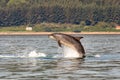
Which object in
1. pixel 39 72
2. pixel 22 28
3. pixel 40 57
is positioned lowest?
pixel 22 28

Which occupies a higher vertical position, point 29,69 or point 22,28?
point 29,69

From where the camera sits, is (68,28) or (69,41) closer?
(69,41)

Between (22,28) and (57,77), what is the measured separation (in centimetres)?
16602

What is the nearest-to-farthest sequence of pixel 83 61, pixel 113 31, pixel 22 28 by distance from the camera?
pixel 83 61, pixel 113 31, pixel 22 28

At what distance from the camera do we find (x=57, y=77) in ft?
100

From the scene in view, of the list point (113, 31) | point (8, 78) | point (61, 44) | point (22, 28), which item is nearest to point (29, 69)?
point (8, 78)

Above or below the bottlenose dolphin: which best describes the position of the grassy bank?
below

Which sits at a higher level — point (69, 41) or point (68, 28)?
point (69, 41)

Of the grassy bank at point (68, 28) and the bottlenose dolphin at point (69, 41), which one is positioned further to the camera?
the grassy bank at point (68, 28)

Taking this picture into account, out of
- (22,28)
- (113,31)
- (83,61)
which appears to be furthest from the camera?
(22,28)

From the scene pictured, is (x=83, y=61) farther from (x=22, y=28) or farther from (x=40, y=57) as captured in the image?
(x=22, y=28)

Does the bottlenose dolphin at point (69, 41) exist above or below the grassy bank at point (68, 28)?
above

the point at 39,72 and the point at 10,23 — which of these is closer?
the point at 39,72

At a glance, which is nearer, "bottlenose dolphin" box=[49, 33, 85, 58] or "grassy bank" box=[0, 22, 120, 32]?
"bottlenose dolphin" box=[49, 33, 85, 58]
